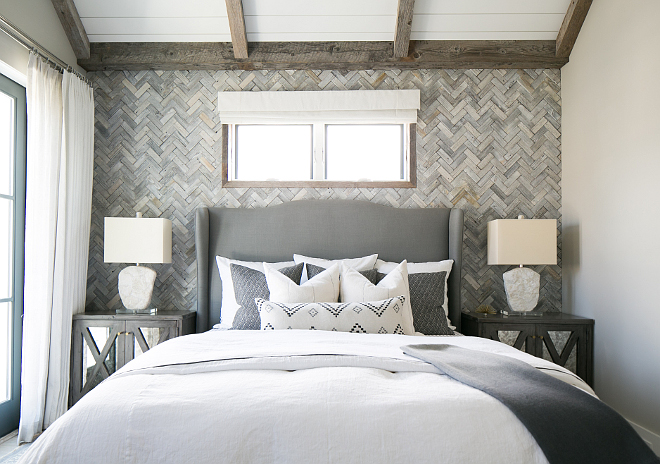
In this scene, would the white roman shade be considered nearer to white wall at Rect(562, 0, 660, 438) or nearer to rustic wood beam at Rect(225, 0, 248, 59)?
rustic wood beam at Rect(225, 0, 248, 59)

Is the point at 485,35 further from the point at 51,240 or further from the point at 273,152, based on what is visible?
the point at 51,240

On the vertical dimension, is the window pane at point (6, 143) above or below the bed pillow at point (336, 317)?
above

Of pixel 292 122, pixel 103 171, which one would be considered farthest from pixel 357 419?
pixel 103 171

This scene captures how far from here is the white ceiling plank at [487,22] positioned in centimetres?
349

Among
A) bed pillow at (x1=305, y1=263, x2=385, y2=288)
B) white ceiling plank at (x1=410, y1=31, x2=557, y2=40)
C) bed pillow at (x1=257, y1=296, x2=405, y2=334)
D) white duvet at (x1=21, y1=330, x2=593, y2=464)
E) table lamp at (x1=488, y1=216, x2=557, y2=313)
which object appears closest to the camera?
white duvet at (x1=21, y1=330, x2=593, y2=464)

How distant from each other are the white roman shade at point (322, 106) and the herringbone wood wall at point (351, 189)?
93 mm

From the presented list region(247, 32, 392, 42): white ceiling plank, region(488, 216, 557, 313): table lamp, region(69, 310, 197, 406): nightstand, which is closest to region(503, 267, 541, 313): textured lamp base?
region(488, 216, 557, 313): table lamp

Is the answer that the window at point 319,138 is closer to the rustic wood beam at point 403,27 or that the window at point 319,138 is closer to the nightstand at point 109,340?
the rustic wood beam at point 403,27

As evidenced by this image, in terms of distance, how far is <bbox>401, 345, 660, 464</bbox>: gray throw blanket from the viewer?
1.35 metres

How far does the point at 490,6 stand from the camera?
343cm

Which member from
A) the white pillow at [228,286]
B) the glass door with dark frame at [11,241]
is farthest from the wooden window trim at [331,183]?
the glass door with dark frame at [11,241]

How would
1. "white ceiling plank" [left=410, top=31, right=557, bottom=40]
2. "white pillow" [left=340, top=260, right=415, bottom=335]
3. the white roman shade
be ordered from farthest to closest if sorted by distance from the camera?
the white roman shade < "white ceiling plank" [left=410, top=31, right=557, bottom=40] < "white pillow" [left=340, top=260, right=415, bottom=335]

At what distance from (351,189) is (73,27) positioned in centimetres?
227

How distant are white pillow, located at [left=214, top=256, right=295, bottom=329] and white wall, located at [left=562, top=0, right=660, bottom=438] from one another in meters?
2.03
